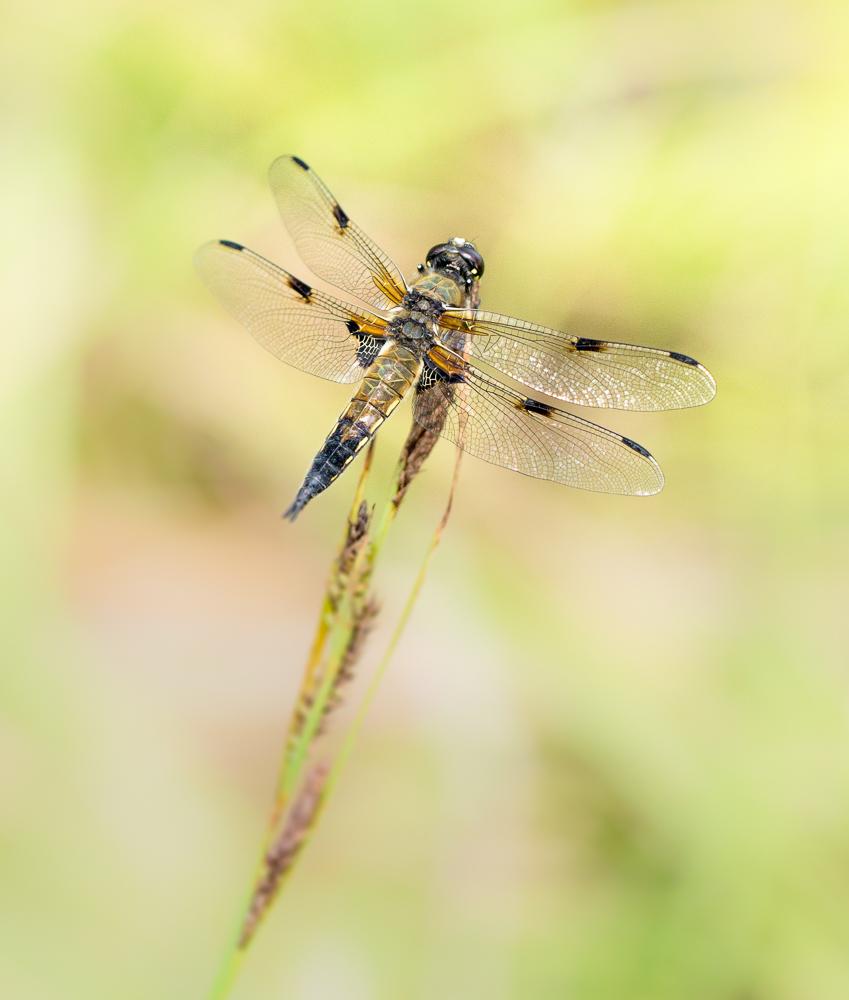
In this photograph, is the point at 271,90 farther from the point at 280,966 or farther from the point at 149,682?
the point at 280,966

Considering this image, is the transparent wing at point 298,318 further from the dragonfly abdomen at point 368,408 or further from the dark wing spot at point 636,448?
the dark wing spot at point 636,448

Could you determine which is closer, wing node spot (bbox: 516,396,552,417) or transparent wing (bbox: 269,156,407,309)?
wing node spot (bbox: 516,396,552,417)

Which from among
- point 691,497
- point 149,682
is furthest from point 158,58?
point 691,497

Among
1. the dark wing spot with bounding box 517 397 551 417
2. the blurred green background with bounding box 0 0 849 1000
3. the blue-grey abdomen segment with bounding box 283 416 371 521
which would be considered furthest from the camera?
the blurred green background with bounding box 0 0 849 1000

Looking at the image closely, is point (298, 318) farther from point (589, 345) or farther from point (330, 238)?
point (589, 345)

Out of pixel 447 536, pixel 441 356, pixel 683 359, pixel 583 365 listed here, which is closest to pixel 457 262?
pixel 441 356

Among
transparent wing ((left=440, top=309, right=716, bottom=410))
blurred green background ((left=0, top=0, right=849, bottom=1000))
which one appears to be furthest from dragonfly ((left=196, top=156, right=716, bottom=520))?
blurred green background ((left=0, top=0, right=849, bottom=1000))

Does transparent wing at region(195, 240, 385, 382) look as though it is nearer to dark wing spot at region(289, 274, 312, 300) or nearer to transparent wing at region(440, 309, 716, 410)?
dark wing spot at region(289, 274, 312, 300)
